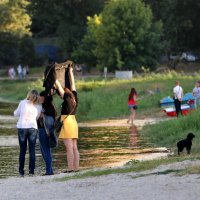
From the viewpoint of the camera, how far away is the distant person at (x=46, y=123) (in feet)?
53.4

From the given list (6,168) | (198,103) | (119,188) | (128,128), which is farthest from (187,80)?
(119,188)

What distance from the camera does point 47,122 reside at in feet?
53.4

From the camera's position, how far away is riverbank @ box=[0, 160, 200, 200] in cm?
1205

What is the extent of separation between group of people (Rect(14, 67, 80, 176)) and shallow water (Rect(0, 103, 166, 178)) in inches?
46.3

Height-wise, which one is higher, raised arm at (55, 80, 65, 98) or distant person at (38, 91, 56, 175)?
raised arm at (55, 80, 65, 98)

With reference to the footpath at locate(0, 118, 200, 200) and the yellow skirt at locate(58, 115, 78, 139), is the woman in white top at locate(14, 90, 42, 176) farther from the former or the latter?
the footpath at locate(0, 118, 200, 200)

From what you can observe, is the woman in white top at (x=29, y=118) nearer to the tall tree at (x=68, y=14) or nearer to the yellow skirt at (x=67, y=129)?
the yellow skirt at (x=67, y=129)

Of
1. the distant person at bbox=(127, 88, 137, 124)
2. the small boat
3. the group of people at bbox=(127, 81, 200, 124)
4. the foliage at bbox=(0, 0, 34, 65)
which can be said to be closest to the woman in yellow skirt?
the group of people at bbox=(127, 81, 200, 124)

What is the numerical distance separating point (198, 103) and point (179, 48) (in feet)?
158

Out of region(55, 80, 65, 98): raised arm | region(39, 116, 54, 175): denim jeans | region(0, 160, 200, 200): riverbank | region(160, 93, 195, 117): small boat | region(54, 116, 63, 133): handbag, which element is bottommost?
region(160, 93, 195, 117): small boat

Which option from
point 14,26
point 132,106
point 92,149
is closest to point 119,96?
point 132,106

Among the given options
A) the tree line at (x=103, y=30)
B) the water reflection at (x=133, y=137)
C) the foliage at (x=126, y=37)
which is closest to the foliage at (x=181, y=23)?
the tree line at (x=103, y=30)

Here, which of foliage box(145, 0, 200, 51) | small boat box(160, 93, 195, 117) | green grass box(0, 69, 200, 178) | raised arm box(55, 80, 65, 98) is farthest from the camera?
foliage box(145, 0, 200, 51)

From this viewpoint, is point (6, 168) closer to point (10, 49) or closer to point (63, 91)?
point (63, 91)
